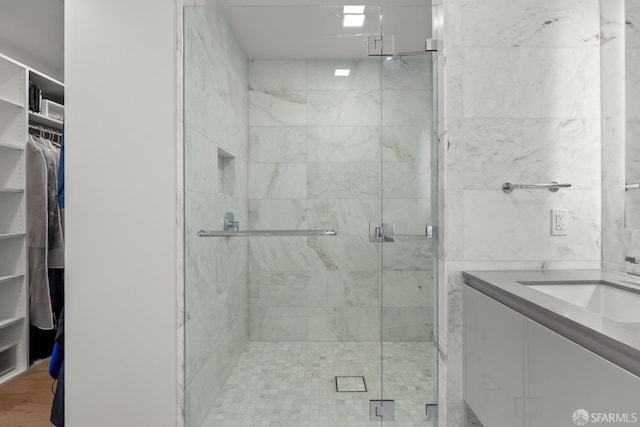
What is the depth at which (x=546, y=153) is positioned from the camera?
1.69 m

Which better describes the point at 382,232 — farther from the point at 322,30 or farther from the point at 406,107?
the point at 322,30

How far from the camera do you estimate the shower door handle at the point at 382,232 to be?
1.85 meters

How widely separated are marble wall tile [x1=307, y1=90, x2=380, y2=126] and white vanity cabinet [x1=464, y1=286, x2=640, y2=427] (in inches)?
33.7

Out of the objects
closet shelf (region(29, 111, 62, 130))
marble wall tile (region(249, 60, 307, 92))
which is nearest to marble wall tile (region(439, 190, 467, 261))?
marble wall tile (region(249, 60, 307, 92))

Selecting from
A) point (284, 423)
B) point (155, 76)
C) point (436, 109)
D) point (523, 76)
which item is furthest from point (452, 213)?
point (155, 76)

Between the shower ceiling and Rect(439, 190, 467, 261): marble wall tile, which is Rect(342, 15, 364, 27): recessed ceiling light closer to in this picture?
the shower ceiling

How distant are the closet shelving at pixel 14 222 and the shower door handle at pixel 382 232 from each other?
257 centimetres

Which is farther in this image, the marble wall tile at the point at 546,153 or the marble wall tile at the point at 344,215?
the marble wall tile at the point at 344,215

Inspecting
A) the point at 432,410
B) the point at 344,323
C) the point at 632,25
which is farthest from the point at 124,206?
the point at 632,25

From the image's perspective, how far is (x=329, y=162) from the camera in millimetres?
1867

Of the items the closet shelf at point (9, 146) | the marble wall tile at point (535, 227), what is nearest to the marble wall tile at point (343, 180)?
the marble wall tile at point (535, 227)

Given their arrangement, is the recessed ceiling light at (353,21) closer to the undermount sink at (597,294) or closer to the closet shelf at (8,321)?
the undermount sink at (597,294)

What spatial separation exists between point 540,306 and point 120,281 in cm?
159

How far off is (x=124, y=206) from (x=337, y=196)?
922 millimetres
